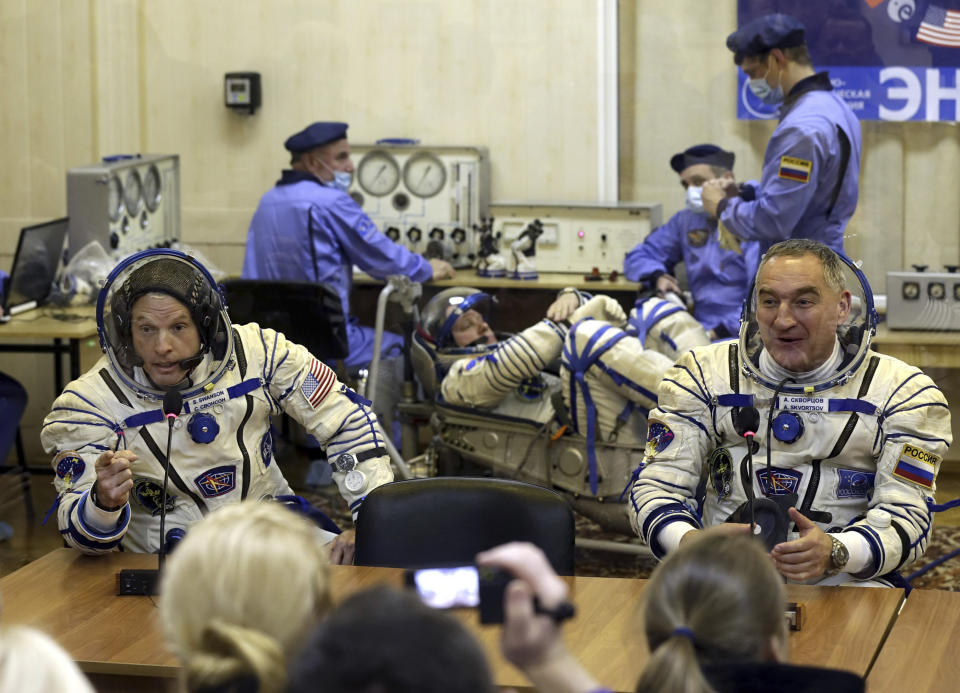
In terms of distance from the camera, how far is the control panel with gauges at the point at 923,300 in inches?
175

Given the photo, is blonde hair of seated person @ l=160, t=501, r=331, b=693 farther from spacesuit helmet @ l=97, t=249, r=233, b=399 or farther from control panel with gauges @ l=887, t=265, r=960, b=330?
control panel with gauges @ l=887, t=265, r=960, b=330

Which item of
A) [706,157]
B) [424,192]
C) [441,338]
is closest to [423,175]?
[424,192]

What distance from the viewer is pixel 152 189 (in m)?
5.49

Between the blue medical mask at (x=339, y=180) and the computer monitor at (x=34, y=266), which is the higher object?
the blue medical mask at (x=339, y=180)

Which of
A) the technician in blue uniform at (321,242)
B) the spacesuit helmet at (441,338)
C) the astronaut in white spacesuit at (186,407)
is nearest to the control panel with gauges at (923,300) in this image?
the spacesuit helmet at (441,338)

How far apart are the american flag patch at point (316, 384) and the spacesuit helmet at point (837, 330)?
883 millimetres

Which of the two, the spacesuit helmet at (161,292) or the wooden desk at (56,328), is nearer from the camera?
the spacesuit helmet at (161,292)

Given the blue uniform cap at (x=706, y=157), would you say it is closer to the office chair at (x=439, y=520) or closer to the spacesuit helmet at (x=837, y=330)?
the spacesuit helmet at (x=837, y=330)

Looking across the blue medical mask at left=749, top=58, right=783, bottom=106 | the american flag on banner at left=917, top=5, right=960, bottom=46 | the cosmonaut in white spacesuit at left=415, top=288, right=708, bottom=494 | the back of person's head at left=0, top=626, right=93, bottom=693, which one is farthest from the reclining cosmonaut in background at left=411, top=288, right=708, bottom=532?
the back of person's head at left=0, top=626, right=93, bottom=693

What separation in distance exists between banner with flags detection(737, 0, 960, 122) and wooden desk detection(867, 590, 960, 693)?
9.49 ft

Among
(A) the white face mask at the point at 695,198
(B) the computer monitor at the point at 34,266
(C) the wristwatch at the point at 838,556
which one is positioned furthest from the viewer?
(A) the white face mask at the point at 695,198

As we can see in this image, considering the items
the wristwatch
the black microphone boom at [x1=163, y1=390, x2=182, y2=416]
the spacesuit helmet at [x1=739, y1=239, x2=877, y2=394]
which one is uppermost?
the spacesuit helmet at [x1=739, y1=239, x2=877, y2=394]

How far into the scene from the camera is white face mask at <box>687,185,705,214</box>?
497 centimetres

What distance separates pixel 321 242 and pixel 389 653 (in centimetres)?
417
